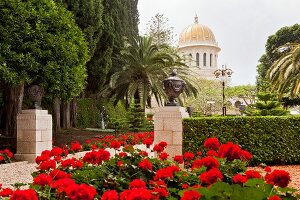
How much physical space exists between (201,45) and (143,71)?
1640 inches

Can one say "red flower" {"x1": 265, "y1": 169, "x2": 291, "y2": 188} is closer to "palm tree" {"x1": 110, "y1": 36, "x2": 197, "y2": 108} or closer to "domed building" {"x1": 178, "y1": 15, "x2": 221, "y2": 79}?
"palm tree" {"x1": 110, "y1": 36, "x2": 197, "y2": 108}

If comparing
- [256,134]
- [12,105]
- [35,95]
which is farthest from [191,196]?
[12,105]

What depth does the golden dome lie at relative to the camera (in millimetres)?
64062

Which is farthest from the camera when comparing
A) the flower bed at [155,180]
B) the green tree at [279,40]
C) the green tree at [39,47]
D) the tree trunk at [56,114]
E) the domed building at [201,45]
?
the domed building at [201,45]

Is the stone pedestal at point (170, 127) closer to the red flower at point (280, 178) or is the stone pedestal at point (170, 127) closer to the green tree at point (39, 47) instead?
the green tree at point (39, 47)

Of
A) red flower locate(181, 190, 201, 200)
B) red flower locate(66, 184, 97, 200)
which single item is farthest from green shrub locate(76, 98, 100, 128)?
red flower locate(181, 190, 201, 200)

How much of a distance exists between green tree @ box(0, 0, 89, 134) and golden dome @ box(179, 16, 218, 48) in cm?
5218

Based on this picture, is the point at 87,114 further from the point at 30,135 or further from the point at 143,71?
the point at 30,135

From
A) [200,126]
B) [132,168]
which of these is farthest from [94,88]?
[132,168]

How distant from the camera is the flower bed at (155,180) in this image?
2246 mm

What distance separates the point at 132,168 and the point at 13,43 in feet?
25.6

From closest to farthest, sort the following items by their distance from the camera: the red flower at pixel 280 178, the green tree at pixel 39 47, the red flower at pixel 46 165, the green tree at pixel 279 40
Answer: the red flower at pixel 280 178 → the red flower at pixel 46 165 → the green tree at pixel 39 47 → the green tree at pixel 279 40

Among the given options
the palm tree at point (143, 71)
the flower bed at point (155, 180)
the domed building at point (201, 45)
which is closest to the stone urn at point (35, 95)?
the flower bed at point (155, 180)

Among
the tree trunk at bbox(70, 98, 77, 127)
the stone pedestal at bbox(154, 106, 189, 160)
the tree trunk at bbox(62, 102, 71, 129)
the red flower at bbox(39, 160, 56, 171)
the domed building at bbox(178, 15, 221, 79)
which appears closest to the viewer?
the red flower at bbox(39, 160, 56, 171)
